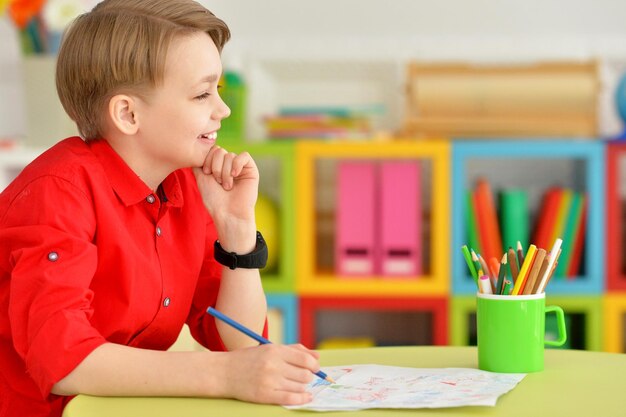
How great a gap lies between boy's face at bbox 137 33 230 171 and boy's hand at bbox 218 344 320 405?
1.18 feet

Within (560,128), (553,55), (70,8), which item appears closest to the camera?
(70,8)

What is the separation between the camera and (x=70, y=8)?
2.62 meters

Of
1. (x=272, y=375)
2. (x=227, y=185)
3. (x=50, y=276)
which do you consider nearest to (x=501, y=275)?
(x=272, y=375)

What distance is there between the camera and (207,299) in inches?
56.5

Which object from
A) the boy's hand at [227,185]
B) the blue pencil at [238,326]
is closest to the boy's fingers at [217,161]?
the boy's hand at [227,185]

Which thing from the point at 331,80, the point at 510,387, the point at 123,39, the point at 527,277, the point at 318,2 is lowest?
the point at 510,387

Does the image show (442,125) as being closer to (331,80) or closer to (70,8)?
(331,80)

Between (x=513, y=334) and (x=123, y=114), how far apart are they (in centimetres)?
58

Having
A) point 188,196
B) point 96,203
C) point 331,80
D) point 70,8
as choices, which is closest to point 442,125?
point 331,80

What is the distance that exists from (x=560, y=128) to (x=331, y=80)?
2.67ft

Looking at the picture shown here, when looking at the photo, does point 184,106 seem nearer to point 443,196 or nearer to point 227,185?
point 227,185

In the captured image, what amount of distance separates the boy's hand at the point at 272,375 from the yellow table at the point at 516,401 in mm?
13

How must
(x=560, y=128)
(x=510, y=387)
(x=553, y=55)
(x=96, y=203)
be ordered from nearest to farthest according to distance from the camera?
(x=510, y=387)
(x=96, y=203)
(x=560, y=128)
(x=553, y=55)

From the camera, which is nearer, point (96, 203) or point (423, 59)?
point (96, 203)
